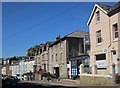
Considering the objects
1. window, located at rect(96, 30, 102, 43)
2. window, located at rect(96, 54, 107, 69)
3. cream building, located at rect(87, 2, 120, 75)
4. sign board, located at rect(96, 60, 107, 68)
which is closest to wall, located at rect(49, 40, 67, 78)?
cream building, located at rect(87, 2, 120, 75)

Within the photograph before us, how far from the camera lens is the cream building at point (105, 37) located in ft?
95.0

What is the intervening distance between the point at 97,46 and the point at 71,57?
17481 millimetres

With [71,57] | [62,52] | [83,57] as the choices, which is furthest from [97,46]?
[62,52]

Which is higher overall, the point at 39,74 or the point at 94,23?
the point at 94,23

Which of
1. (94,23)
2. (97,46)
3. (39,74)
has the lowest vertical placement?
(39,74)

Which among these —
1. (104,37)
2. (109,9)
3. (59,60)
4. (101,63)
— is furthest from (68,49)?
(109,9)

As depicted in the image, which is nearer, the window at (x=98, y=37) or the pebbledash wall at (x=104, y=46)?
the pebbledash wall at (x=104, y=46)

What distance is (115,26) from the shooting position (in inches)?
1173

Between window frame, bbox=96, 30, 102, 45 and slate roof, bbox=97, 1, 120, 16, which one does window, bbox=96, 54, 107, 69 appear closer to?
window frame, bbox=96, 30, 102, 45

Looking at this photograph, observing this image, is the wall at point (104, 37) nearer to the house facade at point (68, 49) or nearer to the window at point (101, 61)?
the window at point (101, 61)

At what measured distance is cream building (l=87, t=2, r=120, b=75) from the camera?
95.0ft

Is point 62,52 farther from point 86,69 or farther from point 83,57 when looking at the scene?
point 86,69

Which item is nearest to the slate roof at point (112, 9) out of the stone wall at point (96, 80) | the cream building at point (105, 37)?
the cream building at point (105, 37)

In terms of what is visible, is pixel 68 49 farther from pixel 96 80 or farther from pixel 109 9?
pixel 96 80
